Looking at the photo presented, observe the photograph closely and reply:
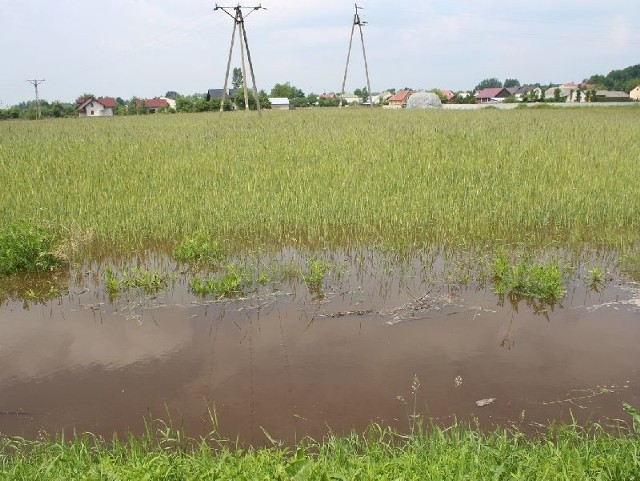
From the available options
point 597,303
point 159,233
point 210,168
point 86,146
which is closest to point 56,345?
point 159,233

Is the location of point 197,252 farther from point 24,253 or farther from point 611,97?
point 611,97

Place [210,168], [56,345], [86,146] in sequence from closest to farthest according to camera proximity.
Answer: [56,345], [210,168], [86,146]

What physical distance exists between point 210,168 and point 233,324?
5.48 metres

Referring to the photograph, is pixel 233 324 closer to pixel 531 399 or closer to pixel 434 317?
pixel 434 317

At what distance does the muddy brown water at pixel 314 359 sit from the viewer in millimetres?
3219

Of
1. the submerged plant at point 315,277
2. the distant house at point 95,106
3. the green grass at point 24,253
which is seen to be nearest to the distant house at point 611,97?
the submerged plant at point 315,277

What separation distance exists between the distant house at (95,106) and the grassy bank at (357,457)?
77.2 m

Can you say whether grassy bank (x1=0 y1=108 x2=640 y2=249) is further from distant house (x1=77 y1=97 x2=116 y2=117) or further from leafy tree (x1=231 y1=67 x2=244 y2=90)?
leafy tree (x1=231 y1=67 x2=244 y2=90)

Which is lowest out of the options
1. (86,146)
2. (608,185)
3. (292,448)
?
(292,448)

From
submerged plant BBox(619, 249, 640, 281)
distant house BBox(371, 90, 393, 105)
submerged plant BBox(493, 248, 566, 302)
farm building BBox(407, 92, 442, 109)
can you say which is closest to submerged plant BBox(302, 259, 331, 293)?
submerged plant BBox(493, 248, 566, 302)

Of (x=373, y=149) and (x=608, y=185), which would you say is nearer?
(x=608, y=185)

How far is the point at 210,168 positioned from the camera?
938 centimetres

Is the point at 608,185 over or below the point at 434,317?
over

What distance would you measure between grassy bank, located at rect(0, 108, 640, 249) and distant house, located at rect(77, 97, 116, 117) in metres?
67.7
